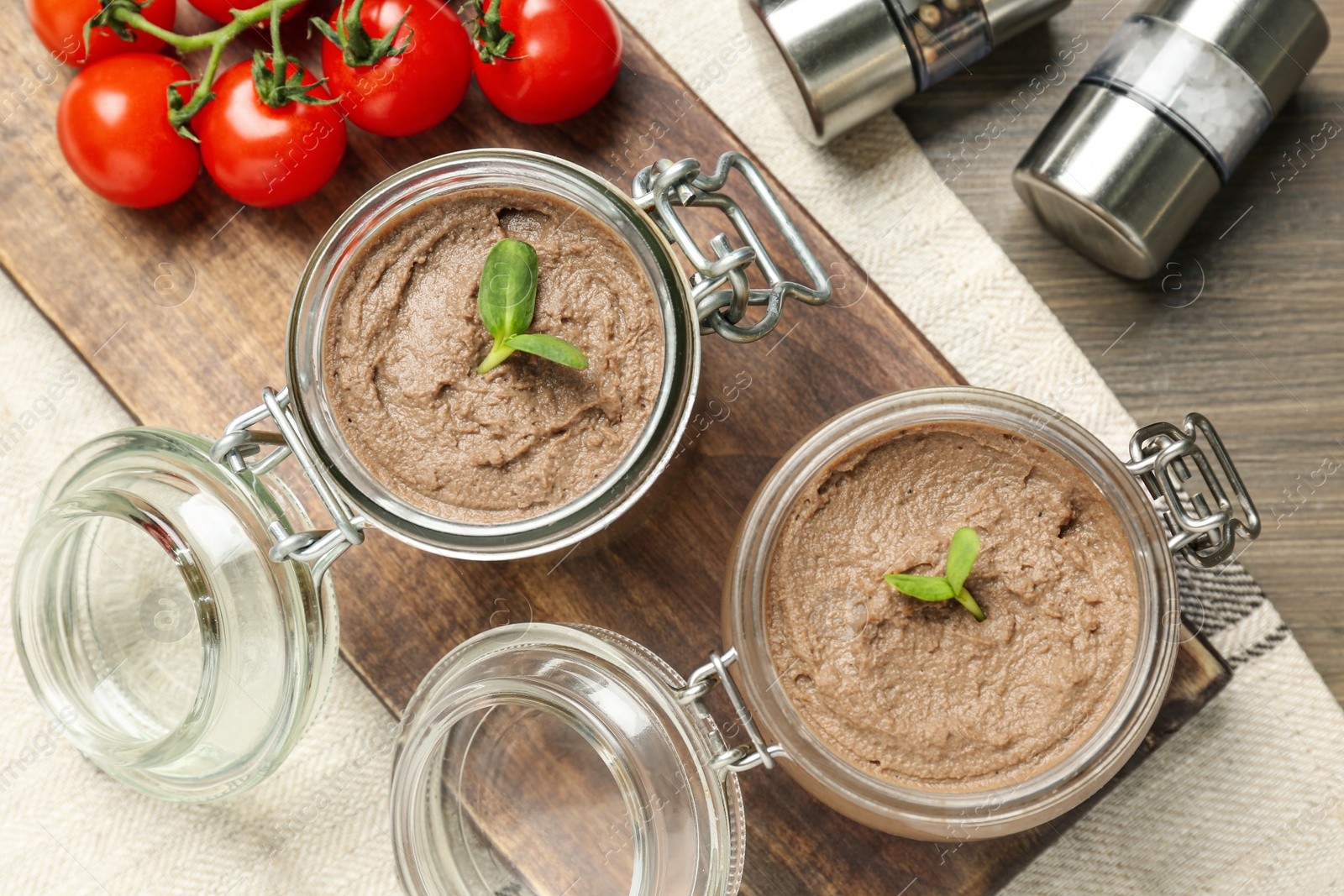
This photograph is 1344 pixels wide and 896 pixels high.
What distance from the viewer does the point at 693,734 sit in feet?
3.98

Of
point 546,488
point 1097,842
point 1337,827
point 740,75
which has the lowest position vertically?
point 1337,827

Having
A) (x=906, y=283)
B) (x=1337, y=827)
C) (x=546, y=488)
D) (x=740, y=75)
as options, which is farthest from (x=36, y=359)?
(x=1337, y=827)

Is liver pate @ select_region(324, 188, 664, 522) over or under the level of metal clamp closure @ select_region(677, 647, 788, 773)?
over

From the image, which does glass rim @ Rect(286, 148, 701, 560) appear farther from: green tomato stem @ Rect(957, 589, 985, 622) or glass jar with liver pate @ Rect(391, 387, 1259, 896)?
green tomato stem @ Rect(957, 589, 985, 622)

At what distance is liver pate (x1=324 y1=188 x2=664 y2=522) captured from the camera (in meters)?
1.23

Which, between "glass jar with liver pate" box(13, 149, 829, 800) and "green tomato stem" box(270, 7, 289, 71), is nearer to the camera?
"glass jar with liver pate" box(13, 149, 829, 800)

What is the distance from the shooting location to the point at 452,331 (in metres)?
1.24

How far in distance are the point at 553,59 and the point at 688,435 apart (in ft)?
1.71

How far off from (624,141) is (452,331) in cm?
40

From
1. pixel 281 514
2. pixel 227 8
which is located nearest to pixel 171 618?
pixel 281 514

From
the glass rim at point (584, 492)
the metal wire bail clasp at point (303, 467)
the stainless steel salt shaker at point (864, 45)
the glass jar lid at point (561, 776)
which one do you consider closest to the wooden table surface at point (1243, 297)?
the stainless steel salt shaker at point (864, 45)

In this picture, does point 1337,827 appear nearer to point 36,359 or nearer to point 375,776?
point 375,776

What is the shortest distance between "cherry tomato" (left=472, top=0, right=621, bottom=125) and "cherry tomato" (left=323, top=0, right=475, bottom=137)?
5 cm

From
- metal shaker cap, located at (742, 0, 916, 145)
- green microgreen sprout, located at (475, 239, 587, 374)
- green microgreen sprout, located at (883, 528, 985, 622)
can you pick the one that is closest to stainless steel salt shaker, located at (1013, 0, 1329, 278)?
metal shaker cap, located at (742, 0, 916, 145)
